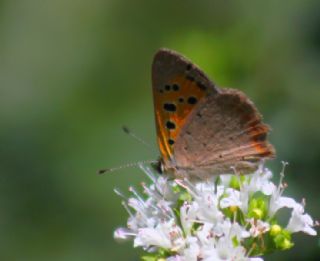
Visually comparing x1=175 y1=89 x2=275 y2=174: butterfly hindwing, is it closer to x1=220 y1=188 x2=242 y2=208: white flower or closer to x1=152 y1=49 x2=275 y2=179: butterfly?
x1=152 y1=49 x2=275 y2=179: butterfly

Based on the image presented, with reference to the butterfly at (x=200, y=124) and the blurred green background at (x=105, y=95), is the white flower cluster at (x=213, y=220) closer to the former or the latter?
the butterfly at (x=200, y=124)

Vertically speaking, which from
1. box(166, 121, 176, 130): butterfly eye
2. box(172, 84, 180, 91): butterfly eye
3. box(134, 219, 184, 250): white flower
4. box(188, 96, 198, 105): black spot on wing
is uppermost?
box(172, 84, 180, 91): butterfly eye

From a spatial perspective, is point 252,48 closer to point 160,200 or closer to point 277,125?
point 277,125

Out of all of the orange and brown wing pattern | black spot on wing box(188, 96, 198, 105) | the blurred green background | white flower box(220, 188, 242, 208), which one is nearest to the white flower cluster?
white flower box(220, 188, 242, 208)

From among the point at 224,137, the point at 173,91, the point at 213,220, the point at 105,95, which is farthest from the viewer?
the point at 105,95

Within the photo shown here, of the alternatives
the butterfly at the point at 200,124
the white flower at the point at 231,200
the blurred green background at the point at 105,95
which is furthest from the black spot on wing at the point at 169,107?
the blurred green background at the point at 105,95

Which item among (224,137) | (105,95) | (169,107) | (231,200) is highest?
(105,95)

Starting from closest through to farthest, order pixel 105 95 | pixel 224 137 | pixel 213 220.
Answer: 1. pixel 213 220
2. pixel 224 137
3. pixel 105 95

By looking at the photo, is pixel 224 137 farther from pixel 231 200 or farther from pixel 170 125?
pixel 231 200

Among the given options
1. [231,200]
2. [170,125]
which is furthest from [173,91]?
[231,200]
